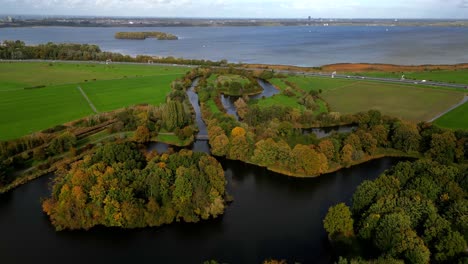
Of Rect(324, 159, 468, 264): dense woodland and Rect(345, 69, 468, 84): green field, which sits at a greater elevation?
Rect(345, 69, 468, 84): green field

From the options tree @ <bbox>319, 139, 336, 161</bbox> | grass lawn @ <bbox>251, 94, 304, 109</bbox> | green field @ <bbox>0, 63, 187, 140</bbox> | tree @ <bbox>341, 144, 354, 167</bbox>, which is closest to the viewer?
tree @ <bbox>319, 139, 336, 161</bbox>

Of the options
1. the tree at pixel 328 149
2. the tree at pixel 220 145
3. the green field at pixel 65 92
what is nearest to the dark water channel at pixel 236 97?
the green field at pixel 65 92

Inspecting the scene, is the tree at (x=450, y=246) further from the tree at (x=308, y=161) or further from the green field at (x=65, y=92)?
the green field at (x=65, y=92)

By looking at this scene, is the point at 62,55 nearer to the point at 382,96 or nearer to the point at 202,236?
the point at 382,96

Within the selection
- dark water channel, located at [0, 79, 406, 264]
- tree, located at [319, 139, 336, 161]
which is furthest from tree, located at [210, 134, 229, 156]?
tree, located at [319, 139, 336, 161]

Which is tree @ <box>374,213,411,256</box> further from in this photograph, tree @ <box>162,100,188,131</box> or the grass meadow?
the grass meadow

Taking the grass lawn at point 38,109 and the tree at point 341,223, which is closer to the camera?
the tree at point 341,223
